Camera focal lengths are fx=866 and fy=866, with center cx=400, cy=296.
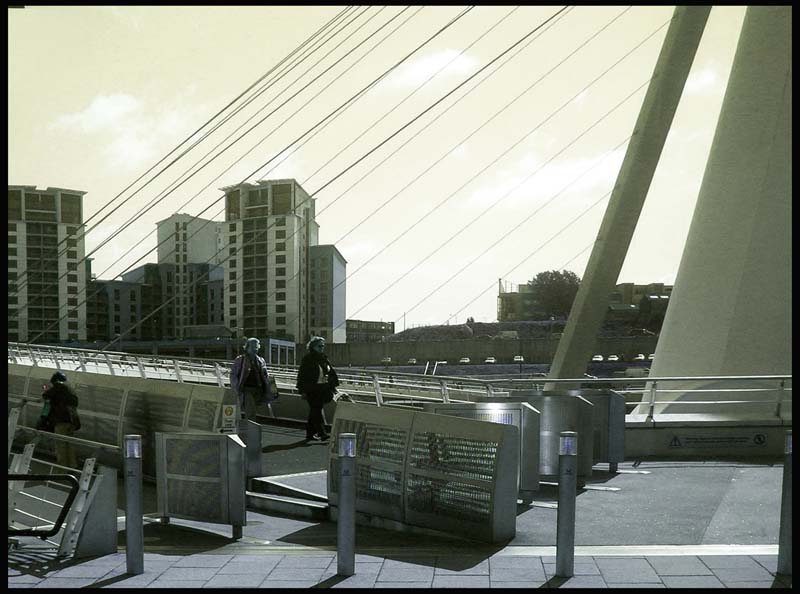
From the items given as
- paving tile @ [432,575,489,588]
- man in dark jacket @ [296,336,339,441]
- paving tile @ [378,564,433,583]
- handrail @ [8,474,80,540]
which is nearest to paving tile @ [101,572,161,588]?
handrail @ [8,474,80,540]

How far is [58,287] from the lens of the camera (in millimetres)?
117000

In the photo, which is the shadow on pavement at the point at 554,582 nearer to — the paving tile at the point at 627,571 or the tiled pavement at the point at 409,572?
the tiled pavement at the point at 409,572

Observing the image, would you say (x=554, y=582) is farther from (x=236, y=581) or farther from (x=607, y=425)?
(x=607, y=425)

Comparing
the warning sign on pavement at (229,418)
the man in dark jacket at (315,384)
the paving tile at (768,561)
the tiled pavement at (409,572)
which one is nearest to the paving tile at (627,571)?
the tiled pavement at (409,572)

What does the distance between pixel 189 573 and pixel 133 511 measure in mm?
→ 637

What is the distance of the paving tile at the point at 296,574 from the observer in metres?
→ 5.91

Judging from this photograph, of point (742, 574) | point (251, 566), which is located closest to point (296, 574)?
point (251, 566)

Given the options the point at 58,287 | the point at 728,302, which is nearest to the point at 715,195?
the point at 728,302

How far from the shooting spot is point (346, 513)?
6.15 meters

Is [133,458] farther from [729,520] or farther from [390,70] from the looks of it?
[390,70]

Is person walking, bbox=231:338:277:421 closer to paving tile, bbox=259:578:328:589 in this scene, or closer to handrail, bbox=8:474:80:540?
handrail, bbox=8:474:80:540

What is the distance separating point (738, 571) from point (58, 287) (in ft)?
398

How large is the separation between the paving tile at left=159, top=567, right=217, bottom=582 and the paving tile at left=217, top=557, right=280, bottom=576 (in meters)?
0.08

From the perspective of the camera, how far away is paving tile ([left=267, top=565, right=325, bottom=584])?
5.91m
